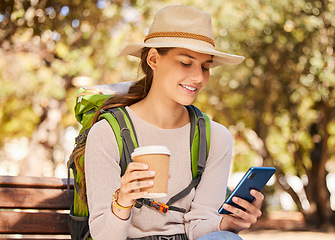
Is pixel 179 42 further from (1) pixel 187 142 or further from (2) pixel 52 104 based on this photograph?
(2) pixel 52 104

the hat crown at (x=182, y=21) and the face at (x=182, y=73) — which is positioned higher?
the hat crown at (x=182, y=21)

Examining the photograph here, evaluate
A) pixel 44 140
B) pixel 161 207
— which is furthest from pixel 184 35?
pixel 44 140

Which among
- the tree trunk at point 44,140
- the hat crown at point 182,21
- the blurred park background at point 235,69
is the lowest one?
the tree trunk at point 44,140

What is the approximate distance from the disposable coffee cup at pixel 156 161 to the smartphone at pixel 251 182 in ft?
1.62

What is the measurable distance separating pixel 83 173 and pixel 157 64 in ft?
2.46

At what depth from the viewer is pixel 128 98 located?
318 cm

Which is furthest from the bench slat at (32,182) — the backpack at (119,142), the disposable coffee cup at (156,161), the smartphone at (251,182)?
the disposable coffee cup at (156,161)

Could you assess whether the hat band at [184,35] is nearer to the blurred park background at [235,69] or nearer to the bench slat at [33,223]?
the bench slat at [33,223]

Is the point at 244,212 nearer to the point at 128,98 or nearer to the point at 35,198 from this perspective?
the point at 128,98

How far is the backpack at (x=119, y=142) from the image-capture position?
9.28ft

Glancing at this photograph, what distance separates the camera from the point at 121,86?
11.8ft

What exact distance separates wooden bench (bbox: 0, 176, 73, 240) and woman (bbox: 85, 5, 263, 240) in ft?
3.59

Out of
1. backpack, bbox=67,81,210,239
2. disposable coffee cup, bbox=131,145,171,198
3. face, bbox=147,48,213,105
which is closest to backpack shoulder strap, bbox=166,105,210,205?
backpack, bbox=67,81,210,239

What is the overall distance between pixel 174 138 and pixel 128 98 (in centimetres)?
38
